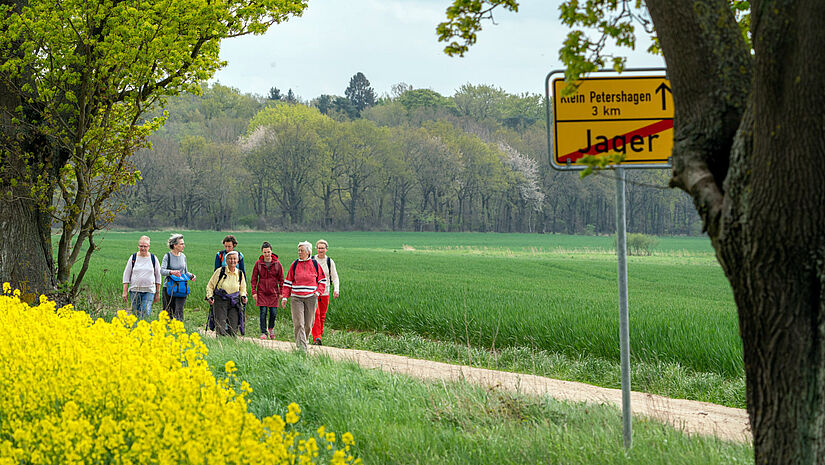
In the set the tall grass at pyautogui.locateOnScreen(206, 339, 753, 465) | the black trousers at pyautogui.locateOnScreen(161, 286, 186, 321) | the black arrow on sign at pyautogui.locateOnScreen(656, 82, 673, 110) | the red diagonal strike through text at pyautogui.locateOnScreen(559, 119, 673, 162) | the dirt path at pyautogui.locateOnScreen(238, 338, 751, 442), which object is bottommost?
the dirt path at pyautogui.locateOnScreen(238, 338, 751, 442)

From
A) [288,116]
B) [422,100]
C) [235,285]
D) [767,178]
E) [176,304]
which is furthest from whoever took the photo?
[422,100]

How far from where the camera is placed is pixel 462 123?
335 feet

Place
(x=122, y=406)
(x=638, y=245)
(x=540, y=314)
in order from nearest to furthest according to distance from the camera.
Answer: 1. (x=122, y=406)
2. (x=540, y=314)
3. (x=638, y=245)

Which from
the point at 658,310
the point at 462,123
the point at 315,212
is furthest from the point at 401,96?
the point at 658,310

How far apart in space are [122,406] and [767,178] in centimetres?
418

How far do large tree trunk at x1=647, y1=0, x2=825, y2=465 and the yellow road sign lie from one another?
155cm

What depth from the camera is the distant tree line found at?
253 ft

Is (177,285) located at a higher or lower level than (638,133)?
lower

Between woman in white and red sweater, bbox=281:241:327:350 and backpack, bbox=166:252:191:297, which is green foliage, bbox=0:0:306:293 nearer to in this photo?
backpack, bbox=166:252:191:297

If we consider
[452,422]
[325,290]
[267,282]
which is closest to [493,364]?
[325,290]

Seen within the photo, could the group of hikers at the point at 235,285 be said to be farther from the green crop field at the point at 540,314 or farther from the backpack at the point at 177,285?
the green crop field at the point at 540,314

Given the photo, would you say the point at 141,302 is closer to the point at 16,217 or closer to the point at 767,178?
the point at 16,217

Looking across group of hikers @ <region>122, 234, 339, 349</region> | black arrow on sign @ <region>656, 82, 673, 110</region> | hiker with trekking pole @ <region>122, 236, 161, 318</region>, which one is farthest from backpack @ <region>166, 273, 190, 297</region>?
black arrow on sign @ <region>656, 82, 673, 110</region>

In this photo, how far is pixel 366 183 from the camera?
81438 millimetres
